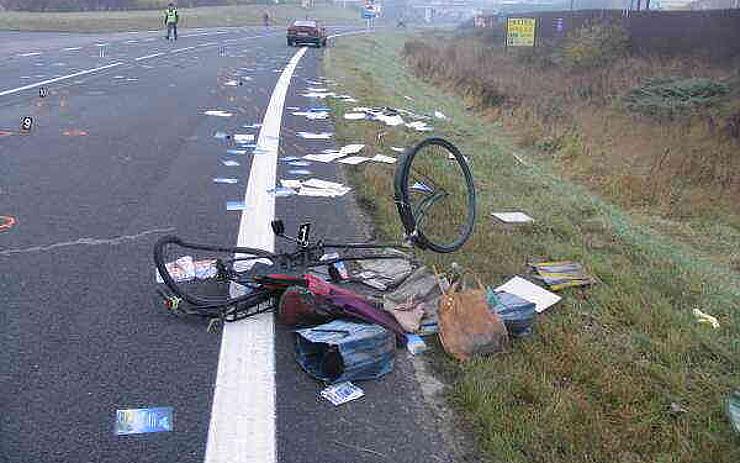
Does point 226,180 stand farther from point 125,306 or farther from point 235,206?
point 125,306

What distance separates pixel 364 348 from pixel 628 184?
8.13m

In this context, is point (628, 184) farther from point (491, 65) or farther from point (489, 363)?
point (491, 65)

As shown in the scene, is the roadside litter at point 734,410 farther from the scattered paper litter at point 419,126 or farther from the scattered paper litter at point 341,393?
the scattered paper litter at point 419,126

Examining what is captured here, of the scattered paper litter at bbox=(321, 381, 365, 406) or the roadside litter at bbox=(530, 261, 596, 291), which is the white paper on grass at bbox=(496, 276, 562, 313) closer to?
the roadside litter at bbox=(530, 261, 596, 291)

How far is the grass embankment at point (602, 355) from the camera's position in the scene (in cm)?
333

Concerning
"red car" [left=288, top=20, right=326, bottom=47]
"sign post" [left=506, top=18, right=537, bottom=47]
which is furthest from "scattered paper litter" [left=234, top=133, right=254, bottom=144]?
"red car" [left=288, top=20, right=326, bottom=47]

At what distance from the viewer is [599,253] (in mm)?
6277

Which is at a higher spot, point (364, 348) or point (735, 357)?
point (364, 348)

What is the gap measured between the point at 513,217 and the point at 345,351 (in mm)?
3721

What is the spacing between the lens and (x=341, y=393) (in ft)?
11.9

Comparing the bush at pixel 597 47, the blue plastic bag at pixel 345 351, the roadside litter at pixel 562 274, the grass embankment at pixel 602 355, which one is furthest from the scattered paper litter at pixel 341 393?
the bush at pixel 597 47

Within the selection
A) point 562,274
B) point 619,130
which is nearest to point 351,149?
point 562,274

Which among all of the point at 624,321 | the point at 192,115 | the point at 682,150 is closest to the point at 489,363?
the point at 624,321

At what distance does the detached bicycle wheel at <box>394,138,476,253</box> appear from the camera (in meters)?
5.31
